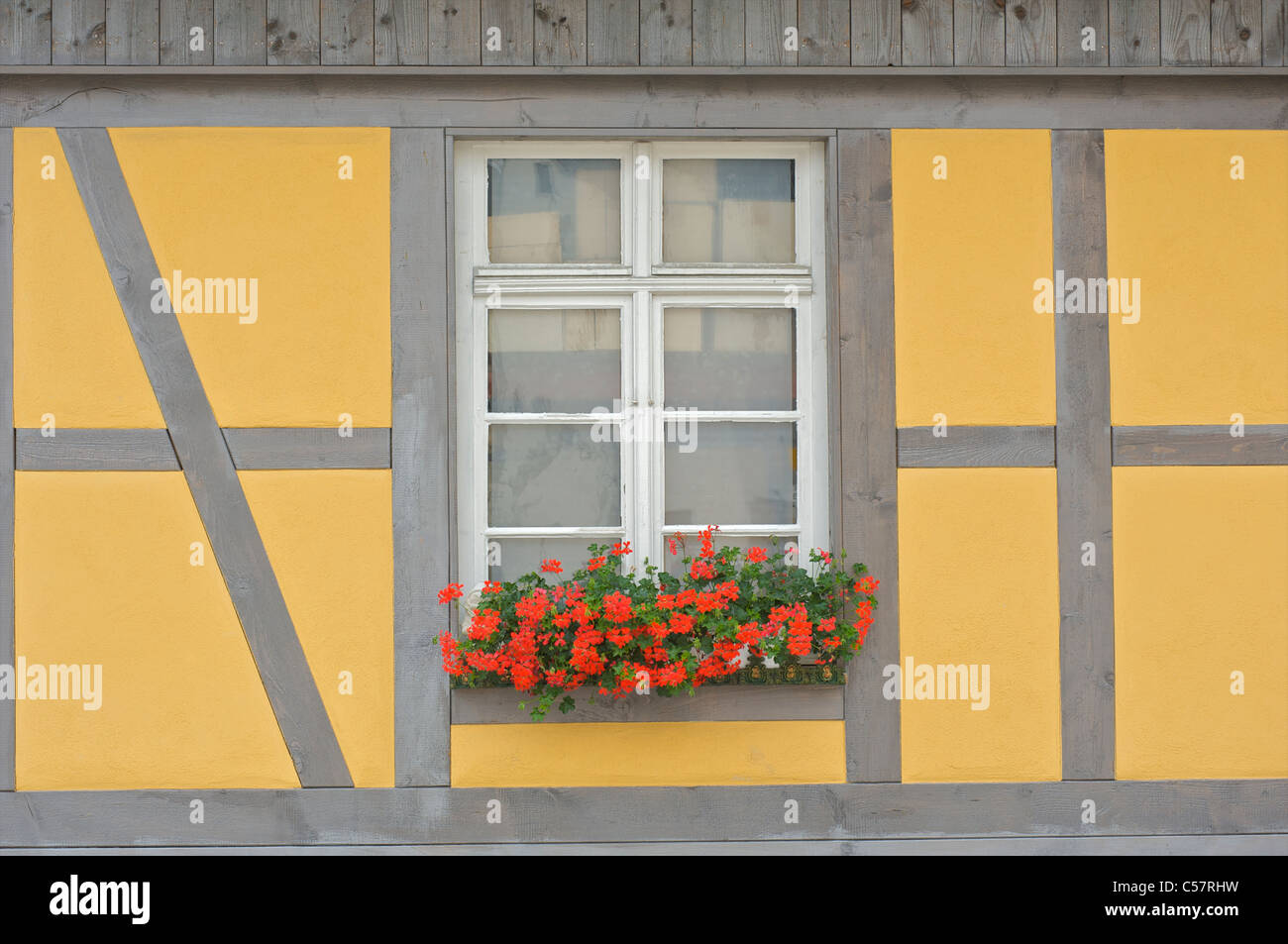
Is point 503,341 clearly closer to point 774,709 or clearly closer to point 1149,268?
point 774,709

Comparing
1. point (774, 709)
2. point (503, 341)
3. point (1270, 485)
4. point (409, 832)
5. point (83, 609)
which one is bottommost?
point (409, 832)

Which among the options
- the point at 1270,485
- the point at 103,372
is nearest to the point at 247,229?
the point at 103,372

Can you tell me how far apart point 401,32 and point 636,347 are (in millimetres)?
1417

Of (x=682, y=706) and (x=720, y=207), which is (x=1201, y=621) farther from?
(x=720, y=207)

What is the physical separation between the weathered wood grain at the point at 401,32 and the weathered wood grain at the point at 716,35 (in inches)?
38.7

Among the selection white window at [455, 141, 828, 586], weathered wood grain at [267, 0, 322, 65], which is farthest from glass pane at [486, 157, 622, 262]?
weathered wood grain at [267, 0, 322, 65]

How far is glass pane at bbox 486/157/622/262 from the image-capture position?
414 centimetres

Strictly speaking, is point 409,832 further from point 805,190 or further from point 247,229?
point 805,190

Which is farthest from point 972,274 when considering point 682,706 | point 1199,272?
point 682,706

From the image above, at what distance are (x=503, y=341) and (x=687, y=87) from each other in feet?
3.78

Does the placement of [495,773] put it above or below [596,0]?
below

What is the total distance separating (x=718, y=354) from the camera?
13.6 feet

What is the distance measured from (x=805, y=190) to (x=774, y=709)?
6.31 ft

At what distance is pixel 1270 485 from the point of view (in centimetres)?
400
